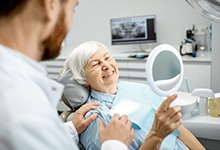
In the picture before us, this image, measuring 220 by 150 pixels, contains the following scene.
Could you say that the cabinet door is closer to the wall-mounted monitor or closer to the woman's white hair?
the wall-mounted monitor

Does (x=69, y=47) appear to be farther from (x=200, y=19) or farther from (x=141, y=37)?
(x=200, y=19)

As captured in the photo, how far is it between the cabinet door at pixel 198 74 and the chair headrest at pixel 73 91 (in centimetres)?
186

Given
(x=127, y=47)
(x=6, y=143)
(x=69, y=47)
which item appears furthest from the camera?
(x=69, y=47)

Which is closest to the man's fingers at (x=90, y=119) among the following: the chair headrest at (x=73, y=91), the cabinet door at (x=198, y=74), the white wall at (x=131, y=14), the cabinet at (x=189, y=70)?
the chair headrest at (x=73, y=91)

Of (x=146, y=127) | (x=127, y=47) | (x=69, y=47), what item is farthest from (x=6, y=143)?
(x=69, y=47)

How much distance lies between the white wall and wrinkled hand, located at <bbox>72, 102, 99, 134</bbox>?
2559 millimetres

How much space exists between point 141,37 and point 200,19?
0.83m

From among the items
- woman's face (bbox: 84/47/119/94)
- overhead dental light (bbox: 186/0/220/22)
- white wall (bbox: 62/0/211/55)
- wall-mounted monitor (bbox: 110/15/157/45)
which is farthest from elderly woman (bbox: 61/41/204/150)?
white wall (bbox: 62/0/211/55)

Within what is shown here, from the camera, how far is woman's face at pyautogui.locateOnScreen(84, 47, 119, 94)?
165 centimetres

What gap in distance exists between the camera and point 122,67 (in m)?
3.61

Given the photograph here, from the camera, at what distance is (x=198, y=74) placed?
313 centimetres

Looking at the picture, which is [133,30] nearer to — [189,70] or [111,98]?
[189,70]

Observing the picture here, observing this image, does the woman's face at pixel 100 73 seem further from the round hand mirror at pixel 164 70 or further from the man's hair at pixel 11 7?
the man's hair at pixel 11 7

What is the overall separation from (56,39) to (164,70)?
84 centimetres
